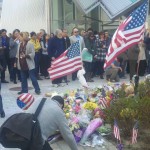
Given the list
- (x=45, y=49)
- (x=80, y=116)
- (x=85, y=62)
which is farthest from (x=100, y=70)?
(x=80, y=116)

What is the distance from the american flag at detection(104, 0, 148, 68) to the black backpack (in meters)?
4.08

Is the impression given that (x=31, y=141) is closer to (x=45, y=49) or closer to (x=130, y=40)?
(x=130, y=40)

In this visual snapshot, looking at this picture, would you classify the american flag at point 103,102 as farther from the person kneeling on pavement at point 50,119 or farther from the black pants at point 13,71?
the black pants at point 13,71

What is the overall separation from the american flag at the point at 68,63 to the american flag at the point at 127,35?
117cm

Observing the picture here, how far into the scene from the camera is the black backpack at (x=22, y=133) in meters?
4.46

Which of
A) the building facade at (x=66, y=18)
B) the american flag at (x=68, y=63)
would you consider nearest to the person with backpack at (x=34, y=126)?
the american flag at (x=68, y=63)

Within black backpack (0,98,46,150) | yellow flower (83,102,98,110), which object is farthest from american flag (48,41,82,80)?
black backpack (0,98,46,150)

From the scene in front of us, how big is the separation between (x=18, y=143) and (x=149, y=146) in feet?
10.3

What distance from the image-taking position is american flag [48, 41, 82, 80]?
965cm

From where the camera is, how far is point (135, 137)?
7.02 metres

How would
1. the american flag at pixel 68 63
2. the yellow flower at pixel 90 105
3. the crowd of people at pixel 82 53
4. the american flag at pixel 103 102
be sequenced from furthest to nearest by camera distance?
the crowd of people at pixel 82 53 < the american flag at pixel 68 63 < the american flag at pixel 103 102 < the yellow flower at pixel 90 105

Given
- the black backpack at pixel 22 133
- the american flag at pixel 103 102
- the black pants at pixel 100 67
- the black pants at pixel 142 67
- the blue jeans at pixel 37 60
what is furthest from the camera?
the black pants at pixel 142 67

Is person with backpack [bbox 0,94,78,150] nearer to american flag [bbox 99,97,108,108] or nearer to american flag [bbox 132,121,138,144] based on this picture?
american flag [bbox 132,121,138,144]

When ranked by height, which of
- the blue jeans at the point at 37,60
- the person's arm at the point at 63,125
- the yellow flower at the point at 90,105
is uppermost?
the person's arm at the point at 63,125
